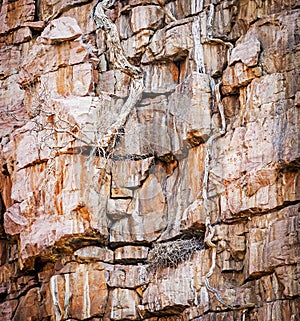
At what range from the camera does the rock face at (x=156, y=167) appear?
13727 millimetres

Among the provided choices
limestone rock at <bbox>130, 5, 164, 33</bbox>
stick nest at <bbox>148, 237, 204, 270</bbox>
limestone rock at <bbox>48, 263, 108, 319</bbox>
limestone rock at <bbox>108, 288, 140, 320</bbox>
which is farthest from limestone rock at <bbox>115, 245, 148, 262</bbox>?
limestone rock at <bbox>130, 5, 164, 33</bbox>

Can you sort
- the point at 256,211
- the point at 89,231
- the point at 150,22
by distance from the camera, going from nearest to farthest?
the point at 256,211, the point at 89,231, the point at 150,22

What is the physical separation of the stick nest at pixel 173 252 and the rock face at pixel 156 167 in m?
0.08

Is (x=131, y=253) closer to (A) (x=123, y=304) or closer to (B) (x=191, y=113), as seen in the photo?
(A) (x=123, y=304)

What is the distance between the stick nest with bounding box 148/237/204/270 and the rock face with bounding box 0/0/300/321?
0.08 meters

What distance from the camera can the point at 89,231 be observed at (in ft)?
49.3

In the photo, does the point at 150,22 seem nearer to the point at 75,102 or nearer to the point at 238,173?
the point at 75,102

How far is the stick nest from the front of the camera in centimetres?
1463

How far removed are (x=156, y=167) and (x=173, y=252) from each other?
4.79 ft

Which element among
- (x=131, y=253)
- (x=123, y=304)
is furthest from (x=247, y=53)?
(x=123, y=304)

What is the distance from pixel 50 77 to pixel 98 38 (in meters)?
0.99

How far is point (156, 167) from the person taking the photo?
51.1 feet

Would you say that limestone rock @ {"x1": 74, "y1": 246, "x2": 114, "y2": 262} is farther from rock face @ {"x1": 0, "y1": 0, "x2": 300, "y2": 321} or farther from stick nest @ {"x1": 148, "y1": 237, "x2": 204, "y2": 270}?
stick nest @ {"x1": 148, "y1": 237, "x2": 204, "y2": 270}

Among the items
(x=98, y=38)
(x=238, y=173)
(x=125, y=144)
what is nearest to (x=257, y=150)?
(x=238, y=173)
